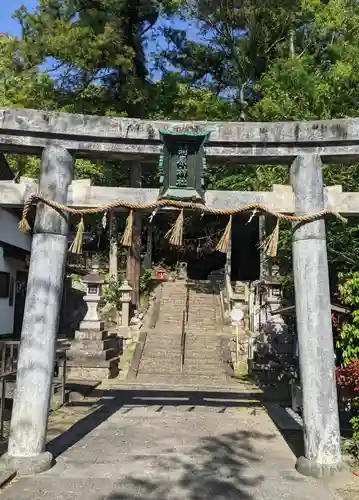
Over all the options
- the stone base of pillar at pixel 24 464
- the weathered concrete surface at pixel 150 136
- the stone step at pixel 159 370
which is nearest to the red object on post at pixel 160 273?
the stone step at pixel 159 370

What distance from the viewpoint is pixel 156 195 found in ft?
22.1

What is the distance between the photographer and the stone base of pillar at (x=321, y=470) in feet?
19.6

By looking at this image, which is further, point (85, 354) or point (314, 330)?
point (85, 354)

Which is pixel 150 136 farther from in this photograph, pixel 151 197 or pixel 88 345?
pixel 88 345

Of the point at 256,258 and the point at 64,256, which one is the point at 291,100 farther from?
the point at 256,258

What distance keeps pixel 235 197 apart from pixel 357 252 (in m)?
3.78

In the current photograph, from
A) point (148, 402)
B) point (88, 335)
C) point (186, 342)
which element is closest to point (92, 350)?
point (88, 335)

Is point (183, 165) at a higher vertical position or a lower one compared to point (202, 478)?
higher

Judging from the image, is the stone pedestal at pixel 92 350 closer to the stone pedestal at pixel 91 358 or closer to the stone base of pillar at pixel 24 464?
the stone pedestal at pixel 91 358

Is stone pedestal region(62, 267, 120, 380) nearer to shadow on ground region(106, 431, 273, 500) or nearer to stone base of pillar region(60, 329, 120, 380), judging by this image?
stone base of pillar region(60, 329, 120, 380)

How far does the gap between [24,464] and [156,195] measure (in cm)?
396

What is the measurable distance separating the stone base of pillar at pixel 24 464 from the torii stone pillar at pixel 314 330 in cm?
343

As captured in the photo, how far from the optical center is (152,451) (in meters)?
7.39

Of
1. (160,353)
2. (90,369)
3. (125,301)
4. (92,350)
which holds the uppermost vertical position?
(125,301)
